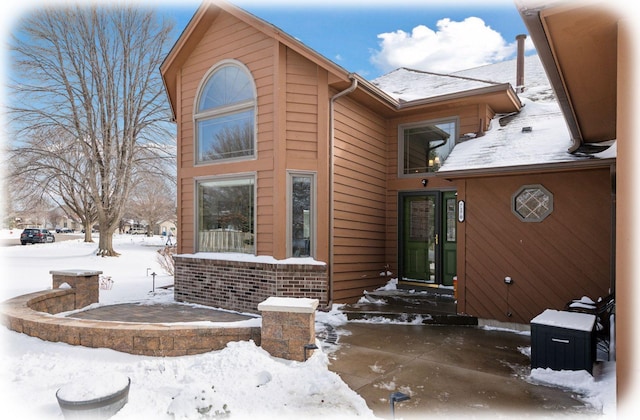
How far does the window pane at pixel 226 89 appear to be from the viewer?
24.5 ft

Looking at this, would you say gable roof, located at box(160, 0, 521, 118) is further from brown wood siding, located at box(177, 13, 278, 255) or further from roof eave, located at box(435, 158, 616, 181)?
roof eave, located at box(435, 158, 616, 181)

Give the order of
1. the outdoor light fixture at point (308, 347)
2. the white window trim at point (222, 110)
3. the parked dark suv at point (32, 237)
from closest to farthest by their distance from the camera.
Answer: the outdoor light fixture at point (308, 347), the white window trim at point (222, 110), the parked dark suv at point (32, 237)

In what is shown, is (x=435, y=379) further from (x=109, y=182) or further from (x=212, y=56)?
(x=109, y=182)

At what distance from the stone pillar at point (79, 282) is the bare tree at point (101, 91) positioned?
42.2 ft

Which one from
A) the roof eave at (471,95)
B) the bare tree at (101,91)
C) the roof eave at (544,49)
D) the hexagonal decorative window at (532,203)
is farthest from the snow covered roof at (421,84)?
the bare tree at (101,91)

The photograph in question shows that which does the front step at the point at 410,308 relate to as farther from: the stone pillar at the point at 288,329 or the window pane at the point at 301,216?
the stone pillar at the point at 288,329

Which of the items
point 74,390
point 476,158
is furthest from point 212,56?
point 74,390

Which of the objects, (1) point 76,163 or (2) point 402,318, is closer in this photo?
(2) point 402,318

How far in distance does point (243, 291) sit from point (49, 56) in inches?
685

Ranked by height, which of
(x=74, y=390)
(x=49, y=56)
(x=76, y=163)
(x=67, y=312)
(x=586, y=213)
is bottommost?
(x=67, y=312)

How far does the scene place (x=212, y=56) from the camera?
8000 mm

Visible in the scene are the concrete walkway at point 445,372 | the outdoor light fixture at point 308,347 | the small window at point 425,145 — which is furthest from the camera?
the small window at point 425,145

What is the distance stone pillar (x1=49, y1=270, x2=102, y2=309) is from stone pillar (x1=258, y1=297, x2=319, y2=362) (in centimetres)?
501

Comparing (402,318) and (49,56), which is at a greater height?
(49,56)
